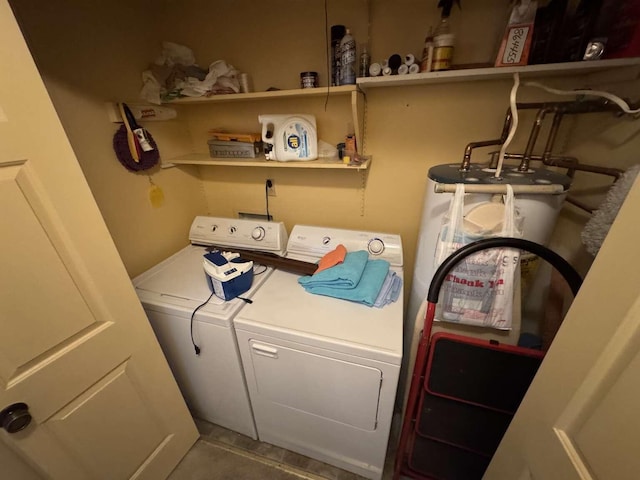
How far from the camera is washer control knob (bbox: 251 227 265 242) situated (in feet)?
5.38

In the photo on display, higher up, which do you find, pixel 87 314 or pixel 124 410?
pixel 87 314

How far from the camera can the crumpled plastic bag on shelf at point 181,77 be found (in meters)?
1.44

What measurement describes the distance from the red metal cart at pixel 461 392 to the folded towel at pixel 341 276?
0.38 metres

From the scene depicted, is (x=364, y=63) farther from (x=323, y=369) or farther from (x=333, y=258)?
(x=323, y=369)

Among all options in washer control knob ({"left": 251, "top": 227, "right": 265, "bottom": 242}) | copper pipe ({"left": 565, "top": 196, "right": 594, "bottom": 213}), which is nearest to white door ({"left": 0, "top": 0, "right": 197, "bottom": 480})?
washer control knob ({"left": 251, "top": 227, "right": 265, "bottom": 242})

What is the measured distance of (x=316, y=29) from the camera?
1364mm

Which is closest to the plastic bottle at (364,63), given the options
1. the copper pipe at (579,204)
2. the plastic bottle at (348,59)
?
the plastic bottle at (348,59)

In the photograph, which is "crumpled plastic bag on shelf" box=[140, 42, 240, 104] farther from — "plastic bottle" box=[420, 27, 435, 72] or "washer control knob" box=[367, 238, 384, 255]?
"washer control knob" box=[367, 238, 384, 255]

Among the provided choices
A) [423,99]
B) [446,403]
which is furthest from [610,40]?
[446,403]

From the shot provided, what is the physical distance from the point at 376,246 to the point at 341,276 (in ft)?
1.21

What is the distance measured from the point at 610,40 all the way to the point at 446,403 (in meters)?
1.52

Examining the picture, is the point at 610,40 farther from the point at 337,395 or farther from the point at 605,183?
the point at 337,395

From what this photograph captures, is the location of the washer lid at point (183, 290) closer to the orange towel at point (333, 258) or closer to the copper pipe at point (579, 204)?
the orange towel at point (333, 258)

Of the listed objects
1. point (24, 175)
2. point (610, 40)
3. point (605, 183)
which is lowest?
point (605, 183)
